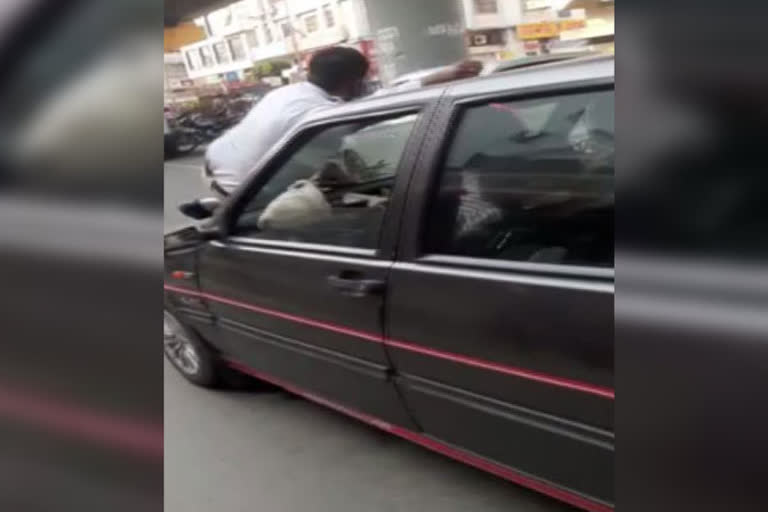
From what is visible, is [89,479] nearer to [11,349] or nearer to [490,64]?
[11,349]

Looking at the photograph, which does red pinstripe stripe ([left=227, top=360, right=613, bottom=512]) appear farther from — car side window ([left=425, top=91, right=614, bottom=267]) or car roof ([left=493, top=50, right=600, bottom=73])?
car roof ([left=493, top=50, right=600, bottom=73])

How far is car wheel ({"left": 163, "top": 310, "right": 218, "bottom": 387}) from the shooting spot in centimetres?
309

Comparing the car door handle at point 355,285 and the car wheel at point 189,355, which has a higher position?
the car door handle at point 355,285

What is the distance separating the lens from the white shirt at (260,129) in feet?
5.99

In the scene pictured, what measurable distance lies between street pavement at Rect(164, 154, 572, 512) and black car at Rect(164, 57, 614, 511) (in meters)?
0.28

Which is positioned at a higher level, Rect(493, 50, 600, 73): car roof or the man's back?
Rect(493, 50, 600, 73): car roof

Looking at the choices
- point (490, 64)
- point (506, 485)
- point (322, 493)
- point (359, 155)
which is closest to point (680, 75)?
point (490, 64)

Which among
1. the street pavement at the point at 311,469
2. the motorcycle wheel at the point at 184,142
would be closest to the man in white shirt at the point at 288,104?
the motorcycle wheel at the point at 184,142

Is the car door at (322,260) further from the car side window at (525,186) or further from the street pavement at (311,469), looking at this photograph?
the street pavement at (311,469)

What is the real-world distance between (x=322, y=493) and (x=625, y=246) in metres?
2.07

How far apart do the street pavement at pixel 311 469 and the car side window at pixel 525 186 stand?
978 mm

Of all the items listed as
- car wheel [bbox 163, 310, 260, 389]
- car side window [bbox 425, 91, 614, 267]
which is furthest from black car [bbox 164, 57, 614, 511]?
car wheel [bbox 163, 310, 260, 389]

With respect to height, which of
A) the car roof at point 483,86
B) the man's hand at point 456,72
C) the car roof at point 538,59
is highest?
the man's hand at point 456,72

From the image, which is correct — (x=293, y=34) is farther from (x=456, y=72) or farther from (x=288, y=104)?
(x=288, y=104)
